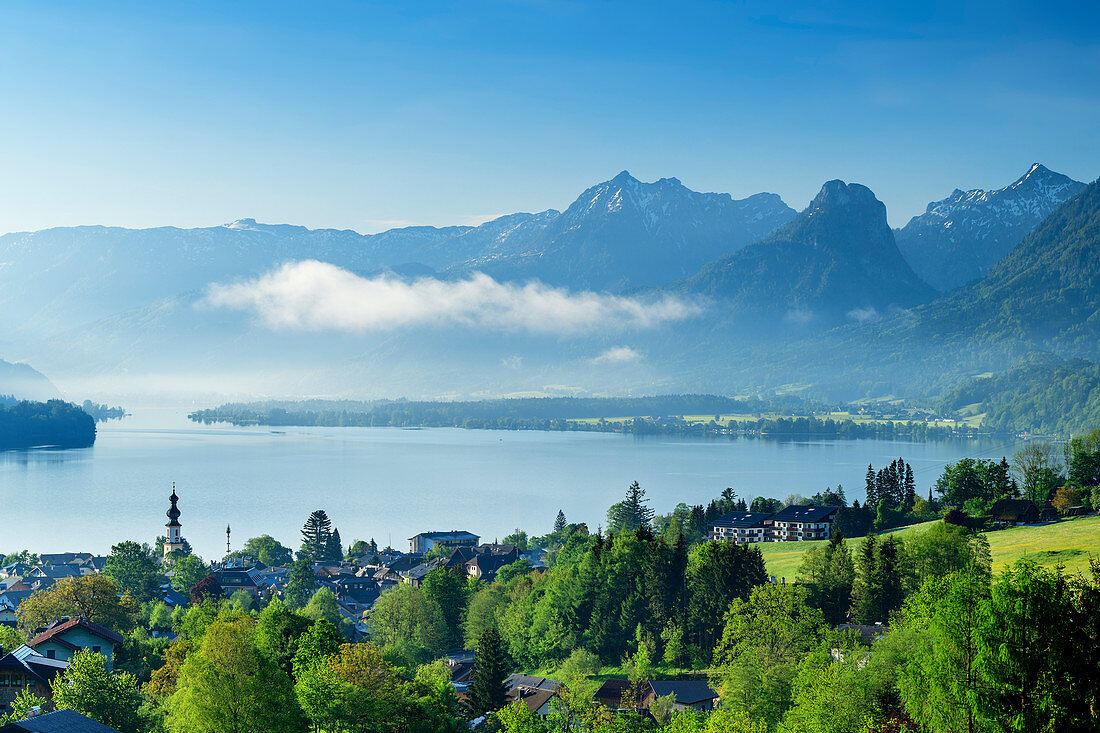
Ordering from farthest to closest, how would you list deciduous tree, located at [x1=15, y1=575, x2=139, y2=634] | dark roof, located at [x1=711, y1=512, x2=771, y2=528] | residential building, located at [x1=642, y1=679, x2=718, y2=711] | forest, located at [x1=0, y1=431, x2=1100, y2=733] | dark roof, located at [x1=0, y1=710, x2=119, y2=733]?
1. dark roof, located at [x1=711, y1=512, x2=771, y2=528]
2. deciduous tree, located at [x1=15, y1=575, x2=139, y2=634]
3. residential building, located at [x1=642, y1=679, x2=718, y2=711]
4. dark roof, located at [x1=0, y1=710, x2=119, y2=733]
5. forest, located at [x1=0, y1=431, x2=1100, y2=733]

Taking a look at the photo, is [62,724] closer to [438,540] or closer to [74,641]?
[74,641]

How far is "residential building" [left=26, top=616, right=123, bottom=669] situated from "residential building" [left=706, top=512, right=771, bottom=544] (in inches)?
2016

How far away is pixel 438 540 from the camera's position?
103 metres

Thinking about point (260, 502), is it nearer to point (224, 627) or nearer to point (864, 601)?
point (864, 601)

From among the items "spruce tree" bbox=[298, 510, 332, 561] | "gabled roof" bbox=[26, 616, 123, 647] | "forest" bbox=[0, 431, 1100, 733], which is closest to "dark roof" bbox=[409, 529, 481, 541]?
"spruce tree" bbox=[298, 510, 332, 561]

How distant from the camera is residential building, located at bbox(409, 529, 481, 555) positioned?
10219 cm

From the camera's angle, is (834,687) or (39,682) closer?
(834,687)

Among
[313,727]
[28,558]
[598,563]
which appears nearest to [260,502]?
[28,558]

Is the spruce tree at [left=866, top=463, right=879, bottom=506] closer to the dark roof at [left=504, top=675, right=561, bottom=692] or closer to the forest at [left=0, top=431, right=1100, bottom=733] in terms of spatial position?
the forest at [left=0, top=431, right=1100, bottom=733]

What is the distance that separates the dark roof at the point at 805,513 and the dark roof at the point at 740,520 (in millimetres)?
1173

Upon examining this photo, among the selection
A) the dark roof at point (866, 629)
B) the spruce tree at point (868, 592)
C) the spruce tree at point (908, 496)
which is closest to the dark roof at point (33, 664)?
the dark roof at point (866, 629)

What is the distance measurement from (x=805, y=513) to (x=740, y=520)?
5209 millimetres

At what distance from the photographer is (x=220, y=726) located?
2514cm

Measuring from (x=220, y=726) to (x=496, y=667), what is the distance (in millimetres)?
17048
